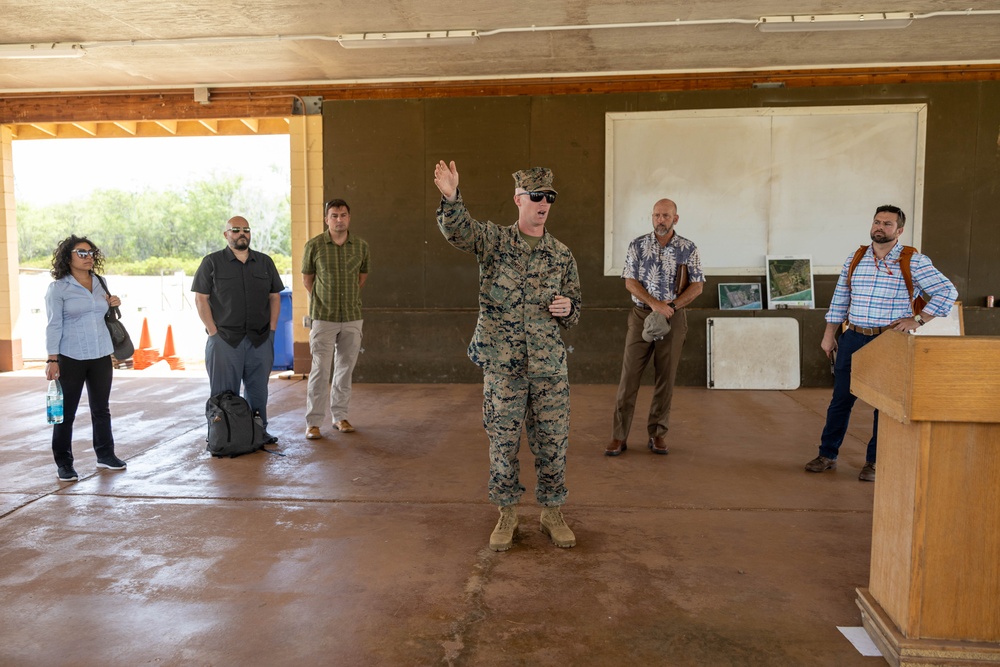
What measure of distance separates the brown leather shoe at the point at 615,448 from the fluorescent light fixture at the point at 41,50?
631 centimetres

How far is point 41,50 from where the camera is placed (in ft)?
22.9

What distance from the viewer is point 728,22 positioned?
6.22 metres

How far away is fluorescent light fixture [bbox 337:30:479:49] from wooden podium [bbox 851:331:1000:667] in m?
5.39

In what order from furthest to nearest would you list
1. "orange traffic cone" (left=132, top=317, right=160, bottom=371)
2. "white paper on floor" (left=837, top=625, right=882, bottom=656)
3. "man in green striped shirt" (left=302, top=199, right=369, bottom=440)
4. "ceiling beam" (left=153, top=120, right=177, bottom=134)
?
"orange traffic cone" (left=132, top=317, right=160, bottom=371) → "ceiling beam" (left=153, top=120, right=177, bottom=134) → "man in green striped shirt" (left=302, top=199, right=369, bottom=440) → "white paper on floor" (left=837, top=625, right=882, bottom=656)

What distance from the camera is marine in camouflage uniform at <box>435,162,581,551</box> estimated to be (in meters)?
3.18

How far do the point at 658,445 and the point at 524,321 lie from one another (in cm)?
226

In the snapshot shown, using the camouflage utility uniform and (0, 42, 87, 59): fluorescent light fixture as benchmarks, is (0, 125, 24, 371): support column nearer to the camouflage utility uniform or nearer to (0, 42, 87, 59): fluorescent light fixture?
(0, 42, 87, 59): fluorescent light fixture

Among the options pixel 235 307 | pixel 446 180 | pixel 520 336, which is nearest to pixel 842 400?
pixel 520 336

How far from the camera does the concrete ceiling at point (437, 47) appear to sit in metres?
5.94

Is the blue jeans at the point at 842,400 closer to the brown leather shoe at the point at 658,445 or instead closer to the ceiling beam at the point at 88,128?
the brown leather shoe at the point at 658,445

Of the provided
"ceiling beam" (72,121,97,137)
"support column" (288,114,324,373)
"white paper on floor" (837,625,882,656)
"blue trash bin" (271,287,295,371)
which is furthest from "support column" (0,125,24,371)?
"white paper on floor" (837,625,882,656)

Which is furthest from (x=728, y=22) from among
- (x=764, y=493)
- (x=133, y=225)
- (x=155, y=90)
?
(x=133, y=225)

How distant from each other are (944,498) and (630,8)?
5.00 meters

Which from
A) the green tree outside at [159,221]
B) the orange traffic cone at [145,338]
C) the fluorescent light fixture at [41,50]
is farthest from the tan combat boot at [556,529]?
the green tree outside at [159,221]
